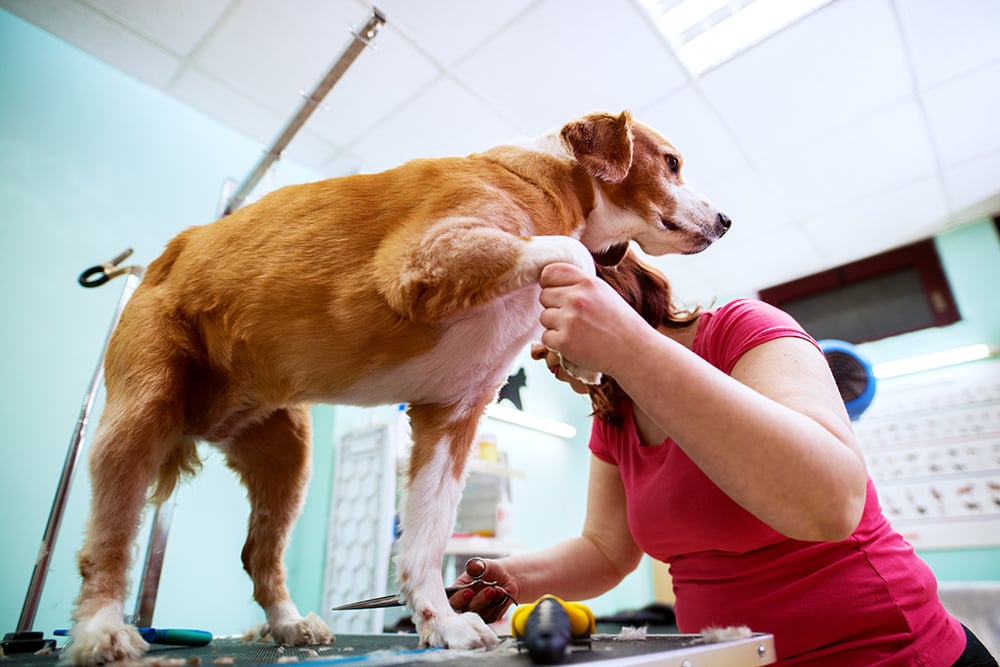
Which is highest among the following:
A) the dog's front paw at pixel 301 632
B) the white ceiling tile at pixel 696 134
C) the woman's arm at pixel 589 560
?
the white ceiling tile at pixel 696 134

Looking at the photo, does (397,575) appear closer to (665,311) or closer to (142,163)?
(665,311)

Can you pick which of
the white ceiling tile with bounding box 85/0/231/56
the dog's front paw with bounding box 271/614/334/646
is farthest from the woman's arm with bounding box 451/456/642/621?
the white ceiling tile with bounding box 85/0/231/56

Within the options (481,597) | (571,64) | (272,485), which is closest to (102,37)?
(571,64)

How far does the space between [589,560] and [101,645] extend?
81cm

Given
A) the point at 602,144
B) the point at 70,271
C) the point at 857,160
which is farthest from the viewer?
the point at 857,160

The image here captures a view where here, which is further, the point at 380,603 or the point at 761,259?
the point at 761,259

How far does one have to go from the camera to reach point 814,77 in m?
2.45

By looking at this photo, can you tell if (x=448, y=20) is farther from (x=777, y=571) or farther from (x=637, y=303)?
(x=777, y=571)

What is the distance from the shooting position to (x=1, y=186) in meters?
1.85

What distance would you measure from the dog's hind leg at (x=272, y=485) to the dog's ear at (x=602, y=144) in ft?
2.12

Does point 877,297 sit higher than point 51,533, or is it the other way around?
point 877,297

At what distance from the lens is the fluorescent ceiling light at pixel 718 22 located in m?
2.13

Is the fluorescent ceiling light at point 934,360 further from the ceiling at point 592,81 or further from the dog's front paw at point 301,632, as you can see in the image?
the dog's front paw at point 301,632

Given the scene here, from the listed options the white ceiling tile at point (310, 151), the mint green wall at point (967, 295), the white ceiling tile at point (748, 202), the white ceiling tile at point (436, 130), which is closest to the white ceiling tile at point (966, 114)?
the white ceiling tile at point (748, 202)
